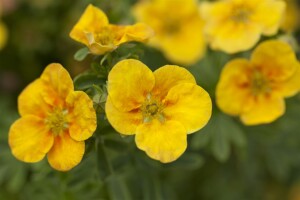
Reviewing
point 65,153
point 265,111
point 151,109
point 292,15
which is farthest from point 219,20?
point 292,15

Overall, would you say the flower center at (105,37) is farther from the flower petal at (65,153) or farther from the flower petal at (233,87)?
the flower petal at (233,87)

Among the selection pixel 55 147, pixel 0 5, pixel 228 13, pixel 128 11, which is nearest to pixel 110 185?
pixel 55 147

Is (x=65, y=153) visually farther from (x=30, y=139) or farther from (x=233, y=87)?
(x=233, y=87)

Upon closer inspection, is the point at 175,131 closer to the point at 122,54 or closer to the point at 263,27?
the point at 122,54

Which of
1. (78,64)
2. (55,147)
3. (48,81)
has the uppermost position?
(48,81)

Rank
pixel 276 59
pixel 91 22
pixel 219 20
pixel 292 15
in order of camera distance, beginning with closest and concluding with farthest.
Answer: pixel 91 22
pixel 276 59
pixel 219 20
pixel 292 15

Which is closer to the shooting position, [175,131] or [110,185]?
[175,131]
